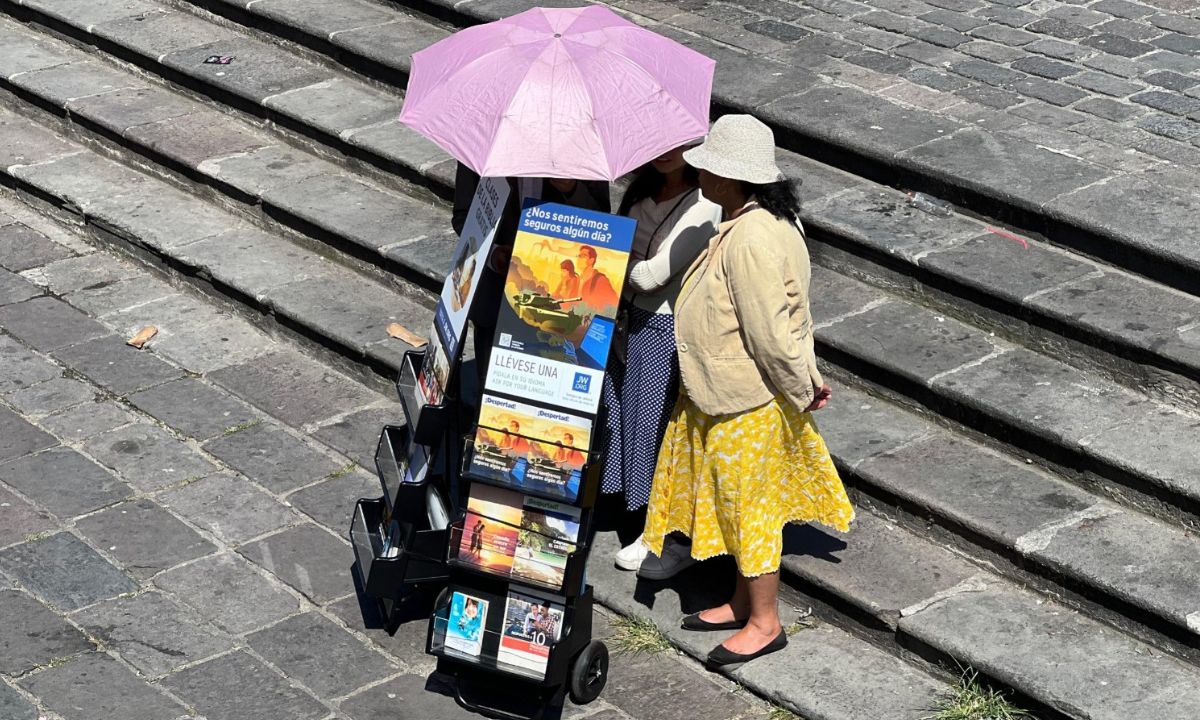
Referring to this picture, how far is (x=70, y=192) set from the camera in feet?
29.0

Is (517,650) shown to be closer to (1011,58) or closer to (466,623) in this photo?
(466,623)

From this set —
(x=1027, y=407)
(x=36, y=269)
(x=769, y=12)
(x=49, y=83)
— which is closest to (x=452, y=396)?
(x=1027, y=407)

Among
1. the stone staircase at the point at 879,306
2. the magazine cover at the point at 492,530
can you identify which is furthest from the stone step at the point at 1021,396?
the magazine cover at the point at 492,530

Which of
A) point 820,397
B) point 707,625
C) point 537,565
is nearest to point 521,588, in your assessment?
point 537,565

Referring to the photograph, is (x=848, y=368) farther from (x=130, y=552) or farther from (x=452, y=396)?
(x=130, y=552)

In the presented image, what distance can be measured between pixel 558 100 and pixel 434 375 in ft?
3.84

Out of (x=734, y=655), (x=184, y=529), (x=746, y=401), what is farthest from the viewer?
(x=184, y=529)

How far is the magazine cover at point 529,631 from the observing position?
5.27 metres

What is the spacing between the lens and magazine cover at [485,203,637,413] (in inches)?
198

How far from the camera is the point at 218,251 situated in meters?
8.24

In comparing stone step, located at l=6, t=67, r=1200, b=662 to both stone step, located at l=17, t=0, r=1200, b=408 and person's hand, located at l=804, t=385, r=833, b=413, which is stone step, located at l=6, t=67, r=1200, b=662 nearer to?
stone step, located at l=17, t=0, r=1200, b=408

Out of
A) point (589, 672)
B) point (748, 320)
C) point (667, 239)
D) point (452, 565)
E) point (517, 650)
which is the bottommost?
point (589, 672)

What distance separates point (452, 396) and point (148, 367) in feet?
7.98

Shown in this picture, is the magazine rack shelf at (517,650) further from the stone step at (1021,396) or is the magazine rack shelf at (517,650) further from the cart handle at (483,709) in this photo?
the stone step at (1021,396)
